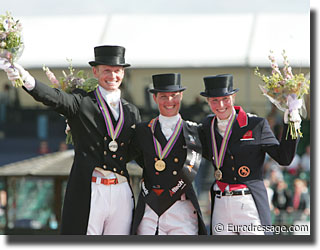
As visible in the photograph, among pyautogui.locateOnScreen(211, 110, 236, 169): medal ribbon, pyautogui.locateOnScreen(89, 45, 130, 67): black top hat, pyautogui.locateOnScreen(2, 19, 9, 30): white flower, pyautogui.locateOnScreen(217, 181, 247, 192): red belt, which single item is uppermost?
pyautogui.locateOnScreen(2, 19, 9, 30): white flower

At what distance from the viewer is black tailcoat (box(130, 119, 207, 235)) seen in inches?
180

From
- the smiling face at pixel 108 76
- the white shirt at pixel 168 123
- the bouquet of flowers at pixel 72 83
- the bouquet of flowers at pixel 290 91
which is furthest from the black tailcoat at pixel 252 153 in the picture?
the bouquet of flowers at pixel 72 83

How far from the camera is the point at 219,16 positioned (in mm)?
13094

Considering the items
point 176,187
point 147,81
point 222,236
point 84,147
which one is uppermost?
point 147,81

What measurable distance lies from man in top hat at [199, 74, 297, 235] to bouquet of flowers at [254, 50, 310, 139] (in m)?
0.09

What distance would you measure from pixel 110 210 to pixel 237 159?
105 cm

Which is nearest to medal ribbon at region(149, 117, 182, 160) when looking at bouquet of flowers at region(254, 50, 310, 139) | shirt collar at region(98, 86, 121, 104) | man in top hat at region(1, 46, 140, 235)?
man in top hat at region(1, 46, 140, 235)

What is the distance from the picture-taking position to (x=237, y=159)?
15.3 ft

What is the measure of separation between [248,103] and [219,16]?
80.7 inches

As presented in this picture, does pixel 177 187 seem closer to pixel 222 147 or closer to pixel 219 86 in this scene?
pixel 222 147

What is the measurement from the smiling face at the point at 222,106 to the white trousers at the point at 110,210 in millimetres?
917

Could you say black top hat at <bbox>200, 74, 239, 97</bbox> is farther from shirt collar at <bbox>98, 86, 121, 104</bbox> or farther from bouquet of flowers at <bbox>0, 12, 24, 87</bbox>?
bouquet of flowers at <bbox>0, 12, 24, 87</bbox>

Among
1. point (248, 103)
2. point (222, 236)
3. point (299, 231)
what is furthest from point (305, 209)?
point (222, 236)

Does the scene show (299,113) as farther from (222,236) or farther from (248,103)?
(248,103)
